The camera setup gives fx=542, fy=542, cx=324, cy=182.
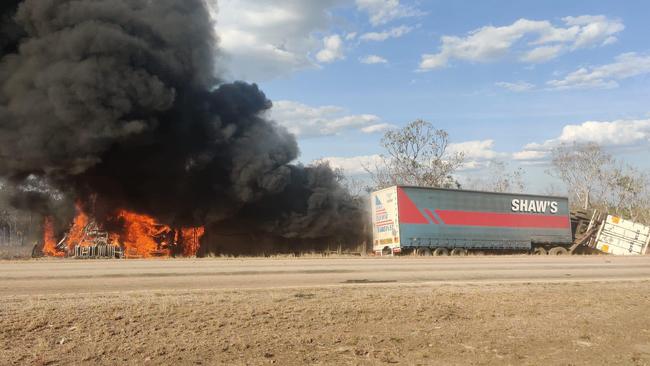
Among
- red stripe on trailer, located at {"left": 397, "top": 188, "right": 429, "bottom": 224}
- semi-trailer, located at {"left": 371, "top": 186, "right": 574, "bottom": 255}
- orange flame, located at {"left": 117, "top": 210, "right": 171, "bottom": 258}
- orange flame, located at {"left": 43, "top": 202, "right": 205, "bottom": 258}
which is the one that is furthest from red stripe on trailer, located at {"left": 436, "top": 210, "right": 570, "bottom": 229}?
orange flame, located at {"left": 117, "top": 210, "right": 171, "bottom": 258}

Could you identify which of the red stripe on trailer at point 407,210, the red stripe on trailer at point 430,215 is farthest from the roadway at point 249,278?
the red stripe on trailer at point 430,215

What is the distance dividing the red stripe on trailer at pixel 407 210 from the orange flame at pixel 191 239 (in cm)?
1154

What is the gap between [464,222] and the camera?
31250 millimetres

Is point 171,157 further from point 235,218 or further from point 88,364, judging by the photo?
point 88,364

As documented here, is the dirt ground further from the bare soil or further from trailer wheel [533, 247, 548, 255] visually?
trailer wheel [533, 247, 548, 255]

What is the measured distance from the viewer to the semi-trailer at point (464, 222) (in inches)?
1163

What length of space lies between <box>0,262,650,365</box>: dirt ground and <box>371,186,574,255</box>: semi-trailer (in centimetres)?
1842

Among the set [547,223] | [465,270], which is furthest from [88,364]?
[547,223]

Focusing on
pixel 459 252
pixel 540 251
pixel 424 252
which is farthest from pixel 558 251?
pixel 424 252

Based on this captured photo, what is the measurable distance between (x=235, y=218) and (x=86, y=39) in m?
12.7

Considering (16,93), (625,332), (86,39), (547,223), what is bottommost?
(625,332)

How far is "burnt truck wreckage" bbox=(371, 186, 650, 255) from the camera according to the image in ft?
97.2

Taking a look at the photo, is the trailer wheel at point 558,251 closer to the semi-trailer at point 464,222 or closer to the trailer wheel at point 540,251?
the semi-trailer at point 464,222

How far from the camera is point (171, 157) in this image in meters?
30.6
